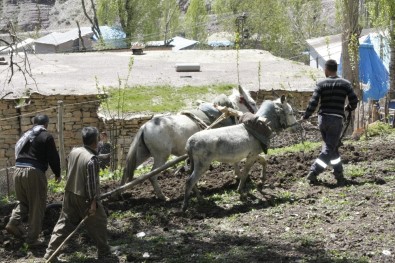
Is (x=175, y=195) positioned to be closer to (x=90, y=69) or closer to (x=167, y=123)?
(x=167, y=123)

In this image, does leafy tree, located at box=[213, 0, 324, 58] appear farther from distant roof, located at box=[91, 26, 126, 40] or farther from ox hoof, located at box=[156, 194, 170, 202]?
ox hoof, located at box=[156, 194, 170, 202]

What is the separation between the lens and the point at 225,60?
979 inches

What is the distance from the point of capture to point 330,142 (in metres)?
10.6

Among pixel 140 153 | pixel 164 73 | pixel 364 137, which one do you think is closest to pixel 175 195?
pixel 140 153

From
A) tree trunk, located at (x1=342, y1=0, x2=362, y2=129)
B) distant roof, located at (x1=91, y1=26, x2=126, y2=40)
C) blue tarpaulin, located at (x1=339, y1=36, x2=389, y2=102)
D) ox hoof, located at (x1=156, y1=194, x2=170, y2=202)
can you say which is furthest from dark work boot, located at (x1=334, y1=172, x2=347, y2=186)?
distant roof, located at (x1=91, y1=26, x2=126, y2=40)

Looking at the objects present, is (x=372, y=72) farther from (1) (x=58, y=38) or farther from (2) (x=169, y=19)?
(2) (x=169, y=19)

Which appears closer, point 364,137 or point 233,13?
point 364,137

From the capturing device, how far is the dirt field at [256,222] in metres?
7.96

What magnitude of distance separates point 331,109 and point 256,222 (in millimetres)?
2324

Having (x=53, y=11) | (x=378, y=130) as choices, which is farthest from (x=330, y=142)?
(x=53, y=11)

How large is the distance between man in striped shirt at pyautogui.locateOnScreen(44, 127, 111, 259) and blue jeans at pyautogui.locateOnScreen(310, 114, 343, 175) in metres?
3.78

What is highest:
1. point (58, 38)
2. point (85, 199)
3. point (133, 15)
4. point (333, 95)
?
point (133, 15)

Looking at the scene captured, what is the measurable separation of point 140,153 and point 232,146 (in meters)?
1.64

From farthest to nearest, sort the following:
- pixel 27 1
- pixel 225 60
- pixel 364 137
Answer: pixel 27 1 < pixel 225 60 < pixel 364 137
